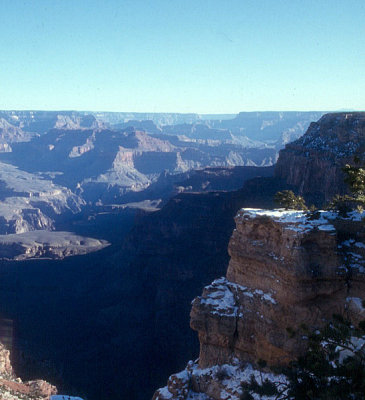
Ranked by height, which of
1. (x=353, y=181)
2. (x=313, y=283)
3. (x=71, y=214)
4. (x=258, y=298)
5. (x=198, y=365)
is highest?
(x=353, y=181)

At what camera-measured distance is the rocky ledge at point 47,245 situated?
8600 centimetres

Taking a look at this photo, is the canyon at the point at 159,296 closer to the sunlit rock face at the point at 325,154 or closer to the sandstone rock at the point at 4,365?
the sunlit rock face at the point at 325,154

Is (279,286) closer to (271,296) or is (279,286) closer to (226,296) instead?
(271,296)

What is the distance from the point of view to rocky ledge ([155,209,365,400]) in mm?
16547

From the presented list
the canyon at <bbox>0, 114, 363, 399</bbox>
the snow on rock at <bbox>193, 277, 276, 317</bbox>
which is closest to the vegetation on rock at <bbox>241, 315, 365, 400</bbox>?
the canyon at <bbox>0, 114, 363, 399</bbox>

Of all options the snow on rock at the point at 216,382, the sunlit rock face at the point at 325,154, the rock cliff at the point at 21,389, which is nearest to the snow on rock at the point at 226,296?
the snow on rock at the point at 216,382

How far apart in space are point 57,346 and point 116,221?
236 ft

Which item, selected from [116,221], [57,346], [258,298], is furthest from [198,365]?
[116,221]

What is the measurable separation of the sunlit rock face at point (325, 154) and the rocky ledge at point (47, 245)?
170 ft

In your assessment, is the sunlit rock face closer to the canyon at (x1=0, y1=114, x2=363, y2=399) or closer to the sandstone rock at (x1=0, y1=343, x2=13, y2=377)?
the canyon at (x1=0, y1=114, x2=363, y2=399)

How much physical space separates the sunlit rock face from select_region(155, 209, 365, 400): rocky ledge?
2781cm

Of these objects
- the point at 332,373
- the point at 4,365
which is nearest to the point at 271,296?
the point at 332,373

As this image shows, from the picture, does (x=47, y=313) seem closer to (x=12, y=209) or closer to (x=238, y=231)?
(x=238, y=231)

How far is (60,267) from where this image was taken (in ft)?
243
